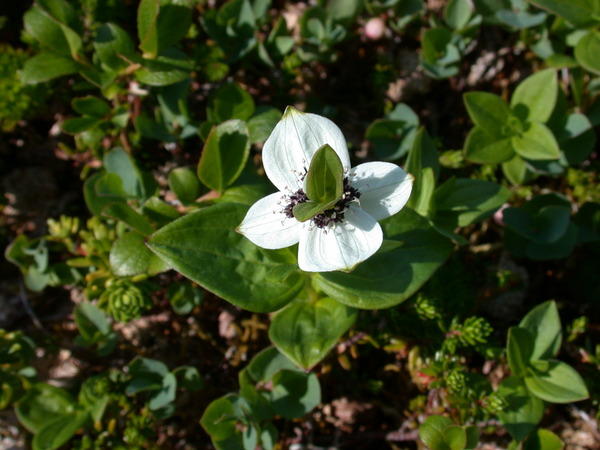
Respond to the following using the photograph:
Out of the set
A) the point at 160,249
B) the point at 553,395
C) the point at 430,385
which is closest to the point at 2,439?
the point at 160,249

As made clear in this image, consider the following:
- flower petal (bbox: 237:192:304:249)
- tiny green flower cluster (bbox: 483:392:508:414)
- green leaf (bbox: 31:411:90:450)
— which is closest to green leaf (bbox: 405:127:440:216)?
flower petal (bbox: 237:192:304:249)

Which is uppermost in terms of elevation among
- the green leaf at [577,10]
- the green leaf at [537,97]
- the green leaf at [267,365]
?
the green leaf at [577,10]

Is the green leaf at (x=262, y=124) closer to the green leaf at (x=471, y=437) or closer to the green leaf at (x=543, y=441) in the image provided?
the green leaf at (x=471, y=437)

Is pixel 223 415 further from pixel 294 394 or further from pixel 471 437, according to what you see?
pixel 471 437

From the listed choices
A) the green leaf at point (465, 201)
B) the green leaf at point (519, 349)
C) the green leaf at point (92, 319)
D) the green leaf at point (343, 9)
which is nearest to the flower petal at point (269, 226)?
the green leaf at point (465, 201)

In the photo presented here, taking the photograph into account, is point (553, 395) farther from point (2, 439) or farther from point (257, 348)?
point (2, 439)
